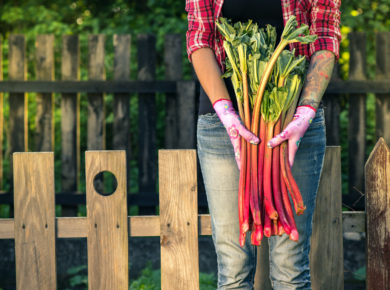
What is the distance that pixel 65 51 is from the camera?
15.4ft

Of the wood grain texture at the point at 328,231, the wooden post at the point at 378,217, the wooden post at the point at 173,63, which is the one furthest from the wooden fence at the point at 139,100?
the wooden post at the point at 378,217

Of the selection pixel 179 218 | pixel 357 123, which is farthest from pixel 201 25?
pixel 357 123

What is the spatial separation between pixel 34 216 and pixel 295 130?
48.2 inches

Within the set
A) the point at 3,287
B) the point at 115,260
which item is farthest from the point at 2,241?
the point at 115,260

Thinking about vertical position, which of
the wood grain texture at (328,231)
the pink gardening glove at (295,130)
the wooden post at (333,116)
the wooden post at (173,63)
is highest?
the wooden post at (173,63)

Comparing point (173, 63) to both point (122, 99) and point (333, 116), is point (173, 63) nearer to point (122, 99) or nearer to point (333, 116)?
point (122, 99)

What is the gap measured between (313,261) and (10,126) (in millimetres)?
3392

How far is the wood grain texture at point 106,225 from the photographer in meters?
2.27

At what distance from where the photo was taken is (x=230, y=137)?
1820mm

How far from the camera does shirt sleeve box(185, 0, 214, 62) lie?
196cm

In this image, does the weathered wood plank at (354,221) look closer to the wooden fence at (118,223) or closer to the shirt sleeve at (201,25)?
the wooden fence at (118,223)

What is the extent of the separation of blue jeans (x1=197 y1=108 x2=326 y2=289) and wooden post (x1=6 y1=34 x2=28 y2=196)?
323 cm

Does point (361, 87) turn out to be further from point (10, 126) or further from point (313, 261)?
point (10, 126)

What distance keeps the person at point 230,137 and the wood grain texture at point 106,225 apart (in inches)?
18.7
